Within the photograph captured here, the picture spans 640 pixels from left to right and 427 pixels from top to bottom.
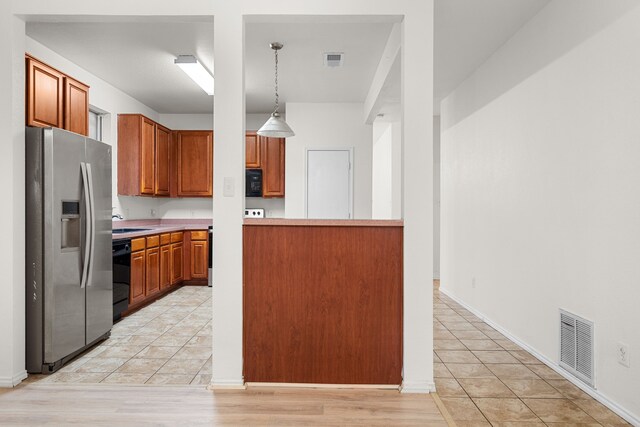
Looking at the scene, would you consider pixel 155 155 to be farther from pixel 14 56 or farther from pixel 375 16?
pixel 375 16

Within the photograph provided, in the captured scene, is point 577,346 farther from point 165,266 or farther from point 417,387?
point 165,266

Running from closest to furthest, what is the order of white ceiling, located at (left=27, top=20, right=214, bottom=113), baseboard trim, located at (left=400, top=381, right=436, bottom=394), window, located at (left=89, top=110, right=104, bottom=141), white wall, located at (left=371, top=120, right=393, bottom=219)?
1. baseboard trim, located at (left=400, top=381, right=436, bottom=394)
2. white ceiling, located at (left=27, top=20, right=214, bottom=113)
3. window, located at (left=89, top=110, right=104, bottom=141)
4. white wall, located at (left=371, top=120, right=393, bottom=219)

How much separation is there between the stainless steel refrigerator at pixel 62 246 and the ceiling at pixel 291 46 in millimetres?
979

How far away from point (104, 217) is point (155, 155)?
2595mm

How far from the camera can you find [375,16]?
8.35ft

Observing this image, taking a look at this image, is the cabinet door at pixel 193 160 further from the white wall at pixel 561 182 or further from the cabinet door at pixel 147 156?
the white wall at pixel 561 182

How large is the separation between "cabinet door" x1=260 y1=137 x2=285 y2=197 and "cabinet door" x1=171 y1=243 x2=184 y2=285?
1.51m

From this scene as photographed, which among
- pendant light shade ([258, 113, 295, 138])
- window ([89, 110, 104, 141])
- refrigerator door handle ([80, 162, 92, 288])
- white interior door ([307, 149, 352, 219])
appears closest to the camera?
refrigerator door handle ([80, 162, 92, 288])

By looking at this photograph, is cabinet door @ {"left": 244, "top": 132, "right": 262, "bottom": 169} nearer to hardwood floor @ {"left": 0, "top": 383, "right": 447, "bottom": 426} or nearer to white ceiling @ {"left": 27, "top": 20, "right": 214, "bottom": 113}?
white ceiling @ {"left": 27, "top": 20, "right": 214, "bottom": 113}

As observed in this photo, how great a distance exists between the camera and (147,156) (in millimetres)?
5590

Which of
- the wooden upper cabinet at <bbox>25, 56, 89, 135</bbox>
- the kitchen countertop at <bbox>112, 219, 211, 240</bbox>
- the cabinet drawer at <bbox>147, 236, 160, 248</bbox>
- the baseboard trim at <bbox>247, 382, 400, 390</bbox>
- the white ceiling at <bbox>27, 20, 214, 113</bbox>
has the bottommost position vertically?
the baseboard trim at <bbox>247, 382, 400, 390</bbox>

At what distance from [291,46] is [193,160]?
307cm

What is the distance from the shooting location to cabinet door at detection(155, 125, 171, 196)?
19.4 ft

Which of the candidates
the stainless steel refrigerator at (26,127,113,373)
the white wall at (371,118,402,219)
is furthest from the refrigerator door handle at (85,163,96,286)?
the white wall at (371,118,402,219)
